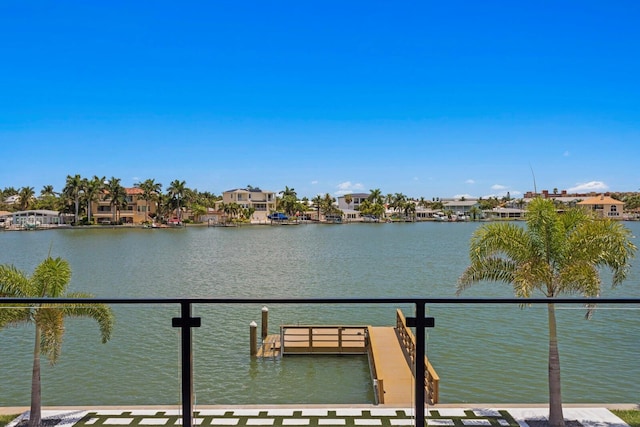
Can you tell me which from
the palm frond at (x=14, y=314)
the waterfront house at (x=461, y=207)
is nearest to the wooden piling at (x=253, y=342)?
the palm frond at (x=14, y=314)

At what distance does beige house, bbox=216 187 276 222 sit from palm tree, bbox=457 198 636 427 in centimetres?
13533

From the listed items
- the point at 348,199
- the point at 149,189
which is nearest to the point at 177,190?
the point at 149,189

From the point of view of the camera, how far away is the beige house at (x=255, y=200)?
146875 mm

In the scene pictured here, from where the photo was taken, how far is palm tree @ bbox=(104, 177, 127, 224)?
11375 centimetres

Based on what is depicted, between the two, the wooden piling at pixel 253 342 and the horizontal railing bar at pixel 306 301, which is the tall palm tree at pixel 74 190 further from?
the horizontal railing bar at pixel 306 301

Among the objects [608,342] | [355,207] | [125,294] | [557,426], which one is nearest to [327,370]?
[608,342]

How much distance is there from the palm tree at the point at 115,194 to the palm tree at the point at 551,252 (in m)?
114

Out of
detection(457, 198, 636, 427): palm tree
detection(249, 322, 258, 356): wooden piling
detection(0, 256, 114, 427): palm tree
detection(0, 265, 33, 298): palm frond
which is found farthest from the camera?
detection(249, 322, 258, 356): wooden piling

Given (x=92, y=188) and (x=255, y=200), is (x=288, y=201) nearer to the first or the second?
(x=255, y=200)

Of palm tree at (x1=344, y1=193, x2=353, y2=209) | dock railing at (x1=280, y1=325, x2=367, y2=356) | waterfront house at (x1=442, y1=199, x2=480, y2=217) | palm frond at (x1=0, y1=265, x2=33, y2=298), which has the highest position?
palm tree at (x1=344, y1=193, x2=353, y2=209)

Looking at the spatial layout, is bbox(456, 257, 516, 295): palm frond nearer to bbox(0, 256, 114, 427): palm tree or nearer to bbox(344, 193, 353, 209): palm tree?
bbox(0, 256, 114, 427): palm tree

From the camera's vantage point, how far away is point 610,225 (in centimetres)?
1045

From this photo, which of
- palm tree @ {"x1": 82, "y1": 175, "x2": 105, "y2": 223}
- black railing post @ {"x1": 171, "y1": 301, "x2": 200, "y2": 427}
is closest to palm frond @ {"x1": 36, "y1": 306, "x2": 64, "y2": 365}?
black railing post @ {"x1": 171, "y1": 301, "x2": 200, "y2": 427}

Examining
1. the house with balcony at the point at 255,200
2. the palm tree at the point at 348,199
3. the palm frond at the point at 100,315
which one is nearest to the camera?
the palm frond at the point at 100,315
